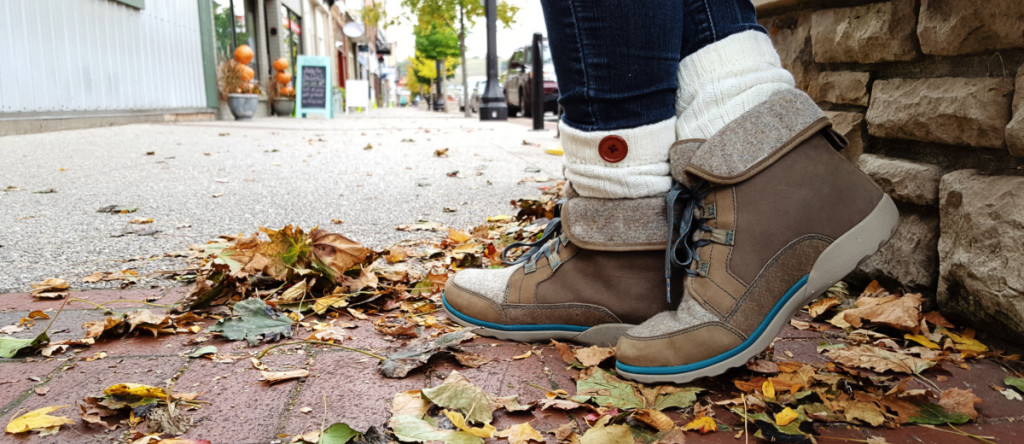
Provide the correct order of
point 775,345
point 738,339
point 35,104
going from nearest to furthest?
point 738,339 → point 775,345 → point 35,104

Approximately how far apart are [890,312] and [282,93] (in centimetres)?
1512

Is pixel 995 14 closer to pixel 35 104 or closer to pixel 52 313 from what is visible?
pixel 52 313

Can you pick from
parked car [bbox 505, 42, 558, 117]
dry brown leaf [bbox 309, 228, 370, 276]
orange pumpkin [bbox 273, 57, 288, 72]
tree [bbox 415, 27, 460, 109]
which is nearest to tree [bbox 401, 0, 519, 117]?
parked car [bbox 505, 42, 558, 117]

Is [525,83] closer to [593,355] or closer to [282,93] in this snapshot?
[282,93]

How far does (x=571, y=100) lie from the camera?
1299mm

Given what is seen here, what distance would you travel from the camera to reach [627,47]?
1.20 metres

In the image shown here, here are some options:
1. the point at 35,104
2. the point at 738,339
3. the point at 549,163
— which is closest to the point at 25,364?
the point at 738,339

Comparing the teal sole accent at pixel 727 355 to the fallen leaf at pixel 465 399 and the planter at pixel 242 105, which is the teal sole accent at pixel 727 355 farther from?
the planter at pixel 242 105

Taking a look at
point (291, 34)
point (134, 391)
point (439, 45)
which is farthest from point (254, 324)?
point (439, 45)

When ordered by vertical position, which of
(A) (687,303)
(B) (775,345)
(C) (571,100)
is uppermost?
(C) (571,100)

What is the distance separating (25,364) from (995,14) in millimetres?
1872

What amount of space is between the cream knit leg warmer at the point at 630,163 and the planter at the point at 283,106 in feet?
48.7

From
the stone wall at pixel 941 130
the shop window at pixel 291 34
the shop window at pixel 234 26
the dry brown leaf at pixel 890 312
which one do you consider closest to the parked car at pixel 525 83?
the shop window at pixel 234 26

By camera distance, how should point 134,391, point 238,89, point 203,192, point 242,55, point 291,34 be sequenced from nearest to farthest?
1. point 134,391
2. point 203,192
3. point 238,89
4. point 242,55
5. point 291,34
